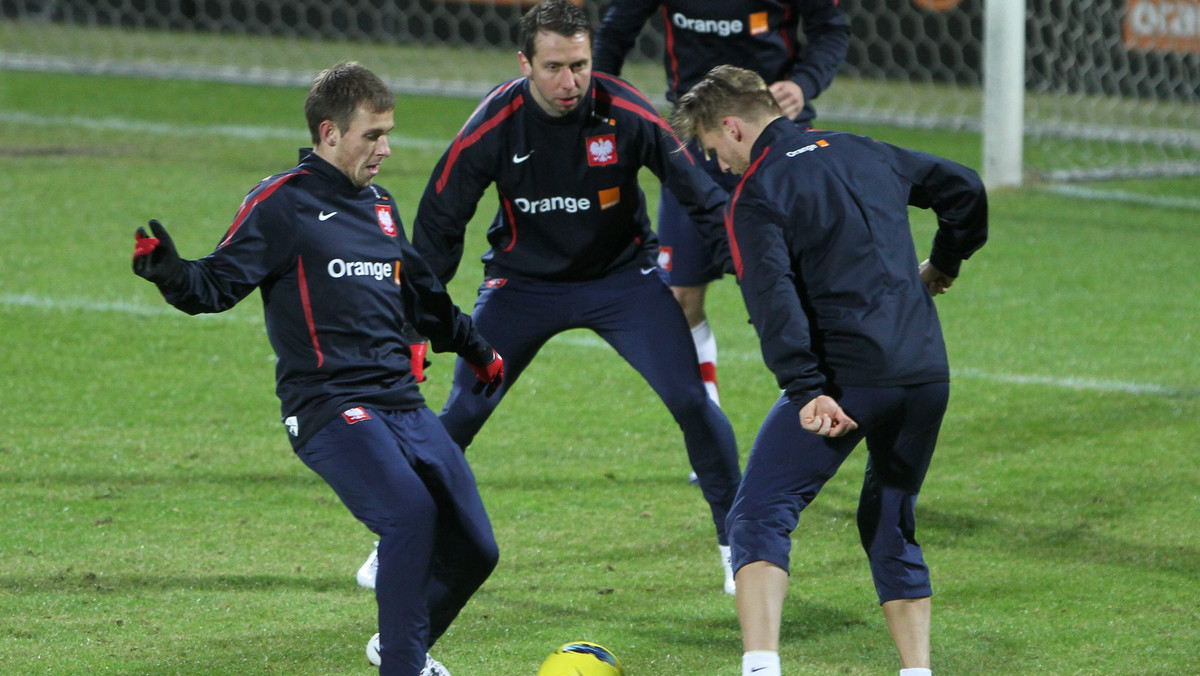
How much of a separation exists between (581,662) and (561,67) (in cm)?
172

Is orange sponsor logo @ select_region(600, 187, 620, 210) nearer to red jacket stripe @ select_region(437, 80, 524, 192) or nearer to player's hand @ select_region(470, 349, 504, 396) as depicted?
red jacket stripe @ select_region(437, 80, 524, 192)

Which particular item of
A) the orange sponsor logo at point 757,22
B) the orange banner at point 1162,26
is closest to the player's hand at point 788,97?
the orange sponsor logo at point 757,22

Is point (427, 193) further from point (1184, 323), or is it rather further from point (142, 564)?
point (1184, 323)

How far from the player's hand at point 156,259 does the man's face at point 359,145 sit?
50 cm

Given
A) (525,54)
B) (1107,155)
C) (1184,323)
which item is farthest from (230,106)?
(525,54)

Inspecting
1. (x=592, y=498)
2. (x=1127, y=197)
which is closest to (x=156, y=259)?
(x=592, y=498)

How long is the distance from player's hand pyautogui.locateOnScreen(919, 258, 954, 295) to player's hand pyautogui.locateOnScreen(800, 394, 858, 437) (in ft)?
2.34

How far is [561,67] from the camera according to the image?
4414mm

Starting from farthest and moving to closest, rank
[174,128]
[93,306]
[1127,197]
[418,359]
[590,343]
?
[174,128]
[1127,197]
[93,306]
[590,343]
[418,359]

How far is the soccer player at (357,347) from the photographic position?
11.5ft

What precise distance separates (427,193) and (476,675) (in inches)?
58.8

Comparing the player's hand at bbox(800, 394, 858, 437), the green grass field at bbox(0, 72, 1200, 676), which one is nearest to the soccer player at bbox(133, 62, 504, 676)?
the green grass field at bbox(0, 72, 1200, 676)

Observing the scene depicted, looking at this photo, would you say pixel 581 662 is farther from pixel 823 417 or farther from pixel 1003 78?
pixel 1003 78

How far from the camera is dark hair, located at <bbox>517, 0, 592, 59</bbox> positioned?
439cm
